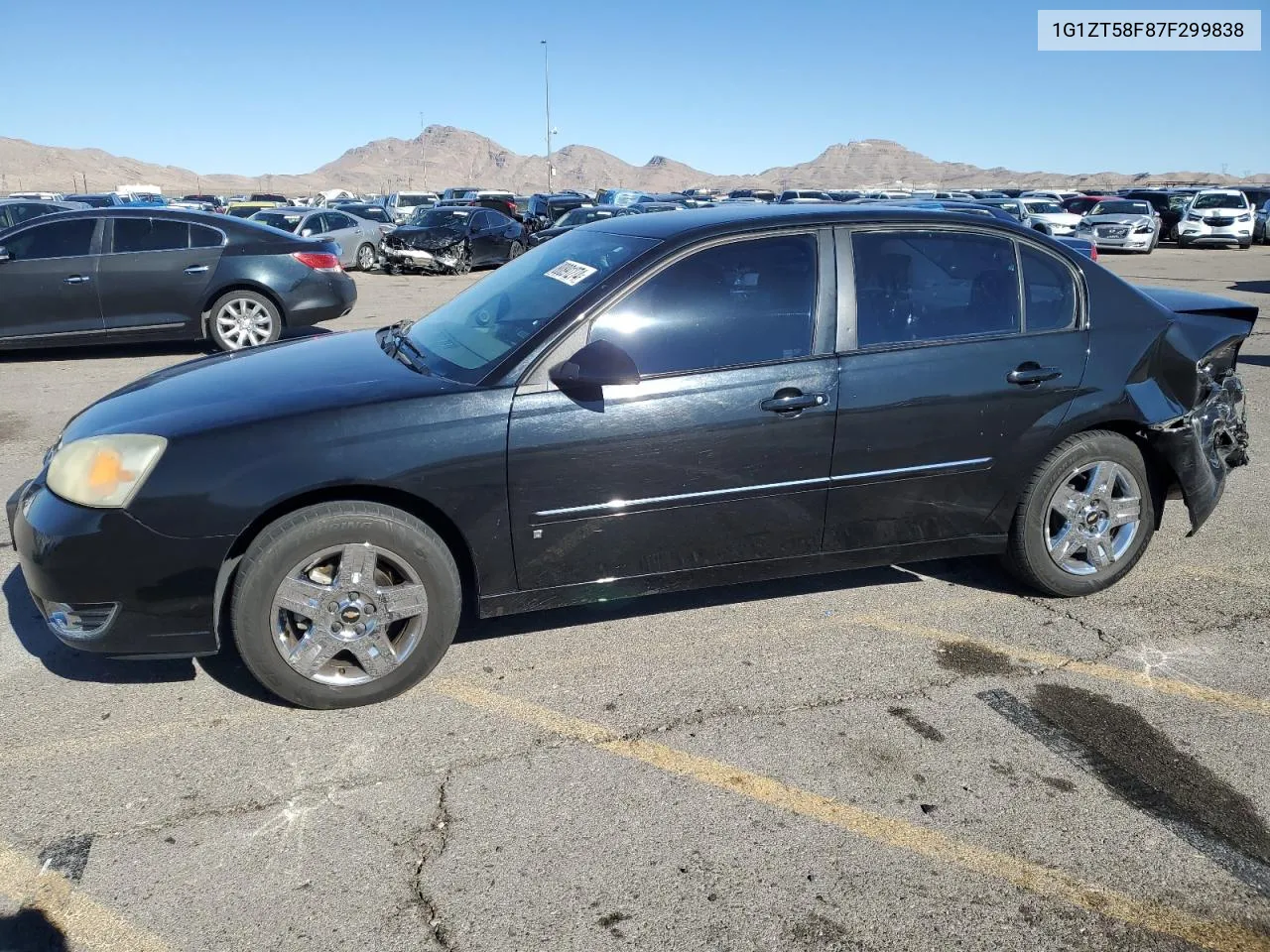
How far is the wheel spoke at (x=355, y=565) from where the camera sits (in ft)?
10.9

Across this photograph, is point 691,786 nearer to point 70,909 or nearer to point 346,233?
point 70,909

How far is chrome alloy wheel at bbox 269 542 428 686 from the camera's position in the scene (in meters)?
3.30

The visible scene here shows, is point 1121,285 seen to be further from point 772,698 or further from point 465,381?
point 465,381

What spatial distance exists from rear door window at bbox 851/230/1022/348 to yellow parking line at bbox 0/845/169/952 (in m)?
3.04

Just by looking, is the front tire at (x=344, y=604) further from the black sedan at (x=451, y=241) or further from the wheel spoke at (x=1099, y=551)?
the black sedan at (x=451, y=241)

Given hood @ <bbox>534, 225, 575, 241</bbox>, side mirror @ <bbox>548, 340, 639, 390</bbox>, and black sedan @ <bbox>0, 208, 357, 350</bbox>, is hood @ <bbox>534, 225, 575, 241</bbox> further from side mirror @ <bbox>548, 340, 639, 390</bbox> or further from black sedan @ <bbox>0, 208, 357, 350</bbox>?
black sedan @ <bbox>0, 208, 357, 350</bbox>

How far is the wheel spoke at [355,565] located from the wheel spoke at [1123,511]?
3.10 metres

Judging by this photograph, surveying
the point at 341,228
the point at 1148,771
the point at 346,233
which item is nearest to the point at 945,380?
the point at 1148,771

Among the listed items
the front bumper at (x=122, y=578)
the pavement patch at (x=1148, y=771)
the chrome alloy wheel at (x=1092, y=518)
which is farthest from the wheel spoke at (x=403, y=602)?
the chrome alloy wheel at (x=1092, y=518)

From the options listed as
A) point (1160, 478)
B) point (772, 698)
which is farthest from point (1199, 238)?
point (772, 698)

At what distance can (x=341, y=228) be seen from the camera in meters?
21.9

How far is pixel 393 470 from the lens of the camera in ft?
10.9

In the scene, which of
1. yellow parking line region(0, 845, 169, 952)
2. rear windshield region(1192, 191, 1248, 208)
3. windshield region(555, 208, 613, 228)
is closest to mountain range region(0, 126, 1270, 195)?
rear windshield region(1192, 191, 1248, 208)

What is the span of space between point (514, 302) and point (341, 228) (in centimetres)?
1939
